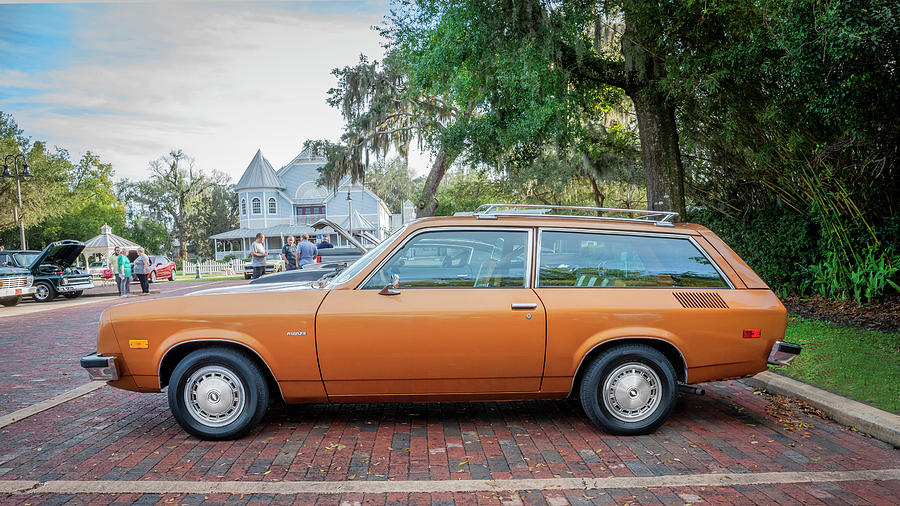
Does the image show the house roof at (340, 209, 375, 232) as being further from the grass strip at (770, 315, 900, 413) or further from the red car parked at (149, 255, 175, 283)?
the grass strip at (770, 315, 900, 413)

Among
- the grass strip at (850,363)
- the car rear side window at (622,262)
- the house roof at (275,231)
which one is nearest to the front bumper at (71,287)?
the car rear side window at (622,262)

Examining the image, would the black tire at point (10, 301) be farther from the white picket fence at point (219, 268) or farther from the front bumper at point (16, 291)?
the white picket fence at point (219, 268)

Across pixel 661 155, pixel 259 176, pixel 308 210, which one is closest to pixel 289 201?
pixel 308 210

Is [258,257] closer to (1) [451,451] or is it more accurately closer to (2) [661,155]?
(2) [661,155]

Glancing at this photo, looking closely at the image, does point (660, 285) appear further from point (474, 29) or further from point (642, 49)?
point (474, 29)

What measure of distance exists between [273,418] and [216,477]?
49.1 inches

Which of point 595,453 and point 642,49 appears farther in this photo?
point 642,49

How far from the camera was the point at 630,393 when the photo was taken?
14.5 ft

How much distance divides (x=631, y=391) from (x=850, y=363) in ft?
11.4

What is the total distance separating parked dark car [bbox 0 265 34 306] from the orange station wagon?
16630 mm

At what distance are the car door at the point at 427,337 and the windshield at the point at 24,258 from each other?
→ 19.5 metres

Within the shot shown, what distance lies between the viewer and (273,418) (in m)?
4.95

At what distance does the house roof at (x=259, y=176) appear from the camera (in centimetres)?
4872

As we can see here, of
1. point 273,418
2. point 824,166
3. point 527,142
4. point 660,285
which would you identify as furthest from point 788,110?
point 273,418
